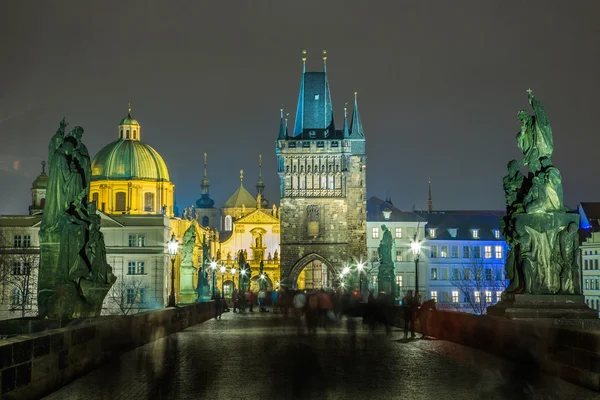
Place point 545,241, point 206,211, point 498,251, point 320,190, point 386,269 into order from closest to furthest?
point 545,241
point 386,269
point 320,190
point 498,251
point 206,211

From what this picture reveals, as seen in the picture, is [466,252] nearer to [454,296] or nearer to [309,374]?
[454,296]

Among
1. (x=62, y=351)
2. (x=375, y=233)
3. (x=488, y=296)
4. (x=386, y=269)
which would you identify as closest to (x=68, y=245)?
(x=62, y=351)

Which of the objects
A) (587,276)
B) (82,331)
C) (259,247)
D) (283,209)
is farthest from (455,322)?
(259,247)

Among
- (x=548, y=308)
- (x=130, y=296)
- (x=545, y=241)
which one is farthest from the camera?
(x=130, y=296)

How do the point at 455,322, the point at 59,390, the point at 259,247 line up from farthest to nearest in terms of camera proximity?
the point at 259,247 < the point at 455,322 < the point at 59,390

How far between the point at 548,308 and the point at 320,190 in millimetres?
90907

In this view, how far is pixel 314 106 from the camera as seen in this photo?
115 metres

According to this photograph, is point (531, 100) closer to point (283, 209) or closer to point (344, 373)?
point (344, 373)

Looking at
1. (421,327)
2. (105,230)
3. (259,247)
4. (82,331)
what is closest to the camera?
(82,331)

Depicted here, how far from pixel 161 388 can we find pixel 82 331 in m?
2.15

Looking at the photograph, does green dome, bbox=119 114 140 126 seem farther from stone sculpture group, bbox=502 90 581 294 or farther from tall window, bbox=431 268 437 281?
stone sculpture group, bbox=502 90 581 294

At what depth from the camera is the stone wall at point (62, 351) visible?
11039mm

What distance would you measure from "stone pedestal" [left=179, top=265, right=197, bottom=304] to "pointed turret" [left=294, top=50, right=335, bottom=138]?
66.6 m

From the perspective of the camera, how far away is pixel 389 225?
114875 mm
